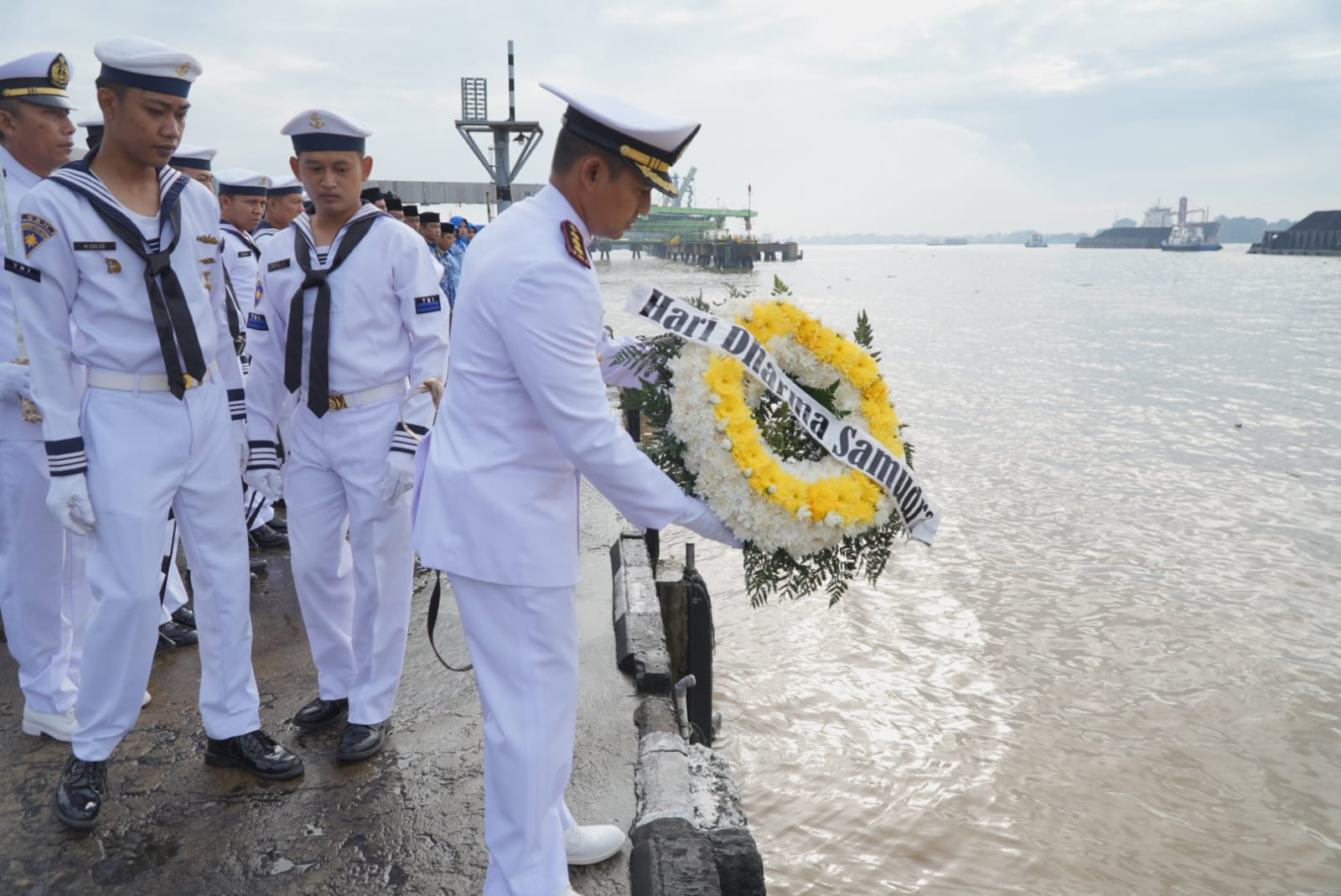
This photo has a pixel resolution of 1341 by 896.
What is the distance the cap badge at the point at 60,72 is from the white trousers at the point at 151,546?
4.92 ft

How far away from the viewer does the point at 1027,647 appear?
7910 millimetres

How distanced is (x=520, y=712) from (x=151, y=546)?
1588 mm

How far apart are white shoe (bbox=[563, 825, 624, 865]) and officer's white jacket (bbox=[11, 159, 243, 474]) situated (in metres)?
2.07

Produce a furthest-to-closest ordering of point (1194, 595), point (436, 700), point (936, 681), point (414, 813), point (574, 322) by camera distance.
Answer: point (1194, 595)
point (936, 681)
point (436, 700)
point (414, 813)
point (574, 322)

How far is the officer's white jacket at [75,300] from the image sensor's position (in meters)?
3.00

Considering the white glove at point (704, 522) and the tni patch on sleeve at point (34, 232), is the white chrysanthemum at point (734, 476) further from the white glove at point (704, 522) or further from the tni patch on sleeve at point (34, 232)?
the tni patch on sleeve at point (34, 232)

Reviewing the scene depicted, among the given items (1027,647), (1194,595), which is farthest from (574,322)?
(1194,595)

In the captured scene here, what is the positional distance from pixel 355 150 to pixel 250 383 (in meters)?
1.08

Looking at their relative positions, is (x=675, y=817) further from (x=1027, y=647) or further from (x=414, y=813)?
(x=1027, y=647)

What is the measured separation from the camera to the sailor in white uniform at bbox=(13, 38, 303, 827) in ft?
9.86

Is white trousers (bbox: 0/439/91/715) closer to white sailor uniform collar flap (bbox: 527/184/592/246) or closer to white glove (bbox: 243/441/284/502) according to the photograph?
white glove (bbox: 243/441/284/502)

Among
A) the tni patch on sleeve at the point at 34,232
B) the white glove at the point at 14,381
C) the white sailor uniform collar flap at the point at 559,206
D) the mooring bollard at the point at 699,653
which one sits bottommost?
the mooring bollard at the point at 699,653

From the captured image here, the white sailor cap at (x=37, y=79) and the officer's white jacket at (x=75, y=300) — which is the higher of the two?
the white sailor cap at (x=37, y=79)

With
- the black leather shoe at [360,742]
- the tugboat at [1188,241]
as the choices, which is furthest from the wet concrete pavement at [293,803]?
the tugboat at [1188,241]
